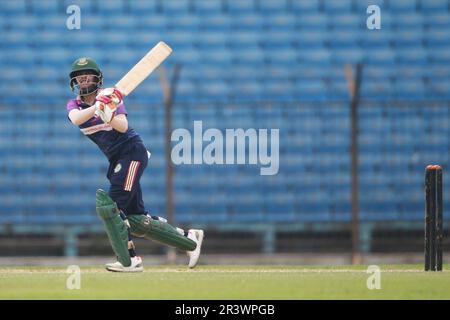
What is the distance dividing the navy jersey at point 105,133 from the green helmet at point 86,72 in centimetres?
9

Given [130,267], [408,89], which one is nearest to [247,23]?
[408,89]

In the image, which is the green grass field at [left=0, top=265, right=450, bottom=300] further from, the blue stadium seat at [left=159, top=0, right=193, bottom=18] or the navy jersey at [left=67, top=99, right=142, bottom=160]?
the blue stadium seat at [left=159, top=0, right=193, bottom=18]

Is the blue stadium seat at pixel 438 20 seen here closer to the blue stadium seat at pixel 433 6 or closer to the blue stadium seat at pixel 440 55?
the blue stadium seat at pixel 433 6

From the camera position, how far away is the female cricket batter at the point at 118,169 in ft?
26.7

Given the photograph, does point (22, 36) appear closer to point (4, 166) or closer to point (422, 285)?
point (4, 166)

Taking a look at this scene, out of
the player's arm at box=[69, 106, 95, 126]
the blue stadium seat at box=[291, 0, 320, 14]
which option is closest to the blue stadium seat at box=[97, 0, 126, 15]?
the blue stadium seat at box=[291, 0, 320, 14]

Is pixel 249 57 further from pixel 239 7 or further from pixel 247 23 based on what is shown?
pixel 239 7

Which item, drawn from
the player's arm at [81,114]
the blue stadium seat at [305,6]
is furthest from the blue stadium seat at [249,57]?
the player's arm at [81,114]

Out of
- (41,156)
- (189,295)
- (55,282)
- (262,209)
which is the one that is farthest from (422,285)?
(41,156)

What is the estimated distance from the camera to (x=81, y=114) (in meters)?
8.13

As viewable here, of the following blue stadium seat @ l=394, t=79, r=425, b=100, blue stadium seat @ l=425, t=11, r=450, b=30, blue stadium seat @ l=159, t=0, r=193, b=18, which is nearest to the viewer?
blue stadium seat @ l=394, t=79, r=425, b=100

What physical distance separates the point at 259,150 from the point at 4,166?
2899 millimetres

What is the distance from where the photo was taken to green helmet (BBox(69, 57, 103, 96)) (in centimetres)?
825

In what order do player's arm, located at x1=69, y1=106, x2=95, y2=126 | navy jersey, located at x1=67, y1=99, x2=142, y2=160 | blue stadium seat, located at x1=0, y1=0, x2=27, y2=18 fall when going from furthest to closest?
blue stadium seat, located at x1=0, y1=0, x2=27, y2=18 < navy jersey, located at x1=67, y1=99, x2=142, y2=160 < player's arm, located at x1=69, y1=106, x2=95, y2=126
